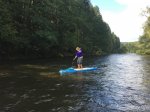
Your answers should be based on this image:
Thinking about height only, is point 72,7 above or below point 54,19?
above

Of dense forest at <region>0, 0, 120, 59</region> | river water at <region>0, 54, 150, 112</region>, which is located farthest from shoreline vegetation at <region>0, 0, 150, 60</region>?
river water at <region>0, 54, 150, 112</region>

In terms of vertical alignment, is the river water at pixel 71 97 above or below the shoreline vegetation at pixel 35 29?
below

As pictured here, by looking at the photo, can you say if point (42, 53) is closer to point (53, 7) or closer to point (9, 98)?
point (53, 7)

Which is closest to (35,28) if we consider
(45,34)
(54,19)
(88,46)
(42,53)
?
(45,34)

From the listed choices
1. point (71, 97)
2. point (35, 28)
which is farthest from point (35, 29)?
point (71, 97)

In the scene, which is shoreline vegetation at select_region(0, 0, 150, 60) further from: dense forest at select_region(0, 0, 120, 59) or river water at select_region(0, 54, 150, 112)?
river water at select_region(0, 54, 150, 112)

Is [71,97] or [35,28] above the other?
[35,28]

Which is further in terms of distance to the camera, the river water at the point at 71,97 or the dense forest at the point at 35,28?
the dense forest at the point at 35,28

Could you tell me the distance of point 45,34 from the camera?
5038cm

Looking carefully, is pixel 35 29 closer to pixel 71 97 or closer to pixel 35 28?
pixel 35 28

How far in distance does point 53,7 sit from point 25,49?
13611mm

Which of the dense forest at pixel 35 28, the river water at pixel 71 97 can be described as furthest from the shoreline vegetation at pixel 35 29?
the river water at pixel 71 97

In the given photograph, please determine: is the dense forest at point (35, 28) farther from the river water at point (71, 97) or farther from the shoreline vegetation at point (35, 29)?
the river water at point (71, 97)

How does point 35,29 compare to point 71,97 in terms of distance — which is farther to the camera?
point 35,29
